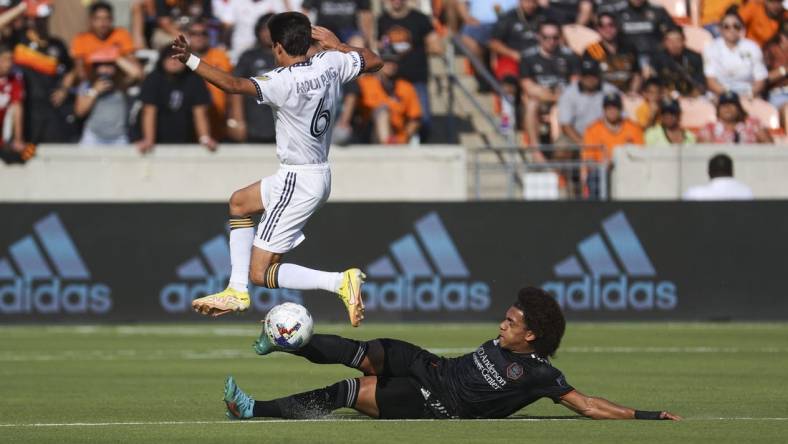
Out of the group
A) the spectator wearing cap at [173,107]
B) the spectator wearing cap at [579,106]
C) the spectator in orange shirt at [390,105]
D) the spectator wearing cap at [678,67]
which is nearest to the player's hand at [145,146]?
the spectator wearing cap at [173,107]

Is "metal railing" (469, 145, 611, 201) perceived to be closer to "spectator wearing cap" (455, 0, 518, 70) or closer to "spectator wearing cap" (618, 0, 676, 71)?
"spectator wearing cap" (455, 0, 518, 70)

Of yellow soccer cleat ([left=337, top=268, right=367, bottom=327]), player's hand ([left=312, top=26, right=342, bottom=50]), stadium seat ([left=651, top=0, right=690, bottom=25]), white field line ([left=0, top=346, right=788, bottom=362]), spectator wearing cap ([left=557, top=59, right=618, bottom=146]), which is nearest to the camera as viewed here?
yellow soccer cleat ([left=337, top=268, right=367, bottom=327])

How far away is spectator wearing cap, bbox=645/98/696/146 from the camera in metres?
22.7

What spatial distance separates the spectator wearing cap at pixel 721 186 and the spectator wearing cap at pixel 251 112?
5915 mm

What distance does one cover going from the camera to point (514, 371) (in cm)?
952

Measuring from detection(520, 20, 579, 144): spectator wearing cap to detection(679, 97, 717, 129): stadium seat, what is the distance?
5.95 feet

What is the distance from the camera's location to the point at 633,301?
2034 cm

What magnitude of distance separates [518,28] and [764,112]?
13.4 feet

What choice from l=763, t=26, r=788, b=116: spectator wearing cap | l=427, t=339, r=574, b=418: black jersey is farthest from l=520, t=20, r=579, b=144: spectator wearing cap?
l=427, t=339, r=574, b=418: black jersey

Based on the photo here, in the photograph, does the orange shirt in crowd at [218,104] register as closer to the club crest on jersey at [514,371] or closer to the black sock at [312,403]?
the black sock at [312,403]

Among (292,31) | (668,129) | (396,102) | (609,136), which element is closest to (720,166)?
(609,136)

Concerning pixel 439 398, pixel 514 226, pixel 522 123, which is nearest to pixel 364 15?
pixel 522 123

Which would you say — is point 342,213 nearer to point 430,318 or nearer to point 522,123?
point 430,318

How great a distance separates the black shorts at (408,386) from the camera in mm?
9867
